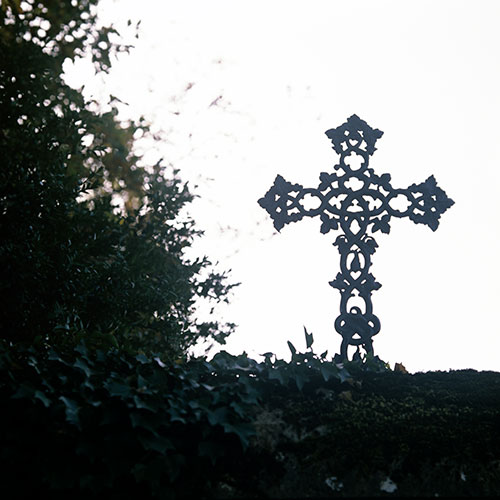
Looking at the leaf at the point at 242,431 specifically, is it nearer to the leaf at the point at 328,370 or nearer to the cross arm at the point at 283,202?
the leaf at the point at 328,370

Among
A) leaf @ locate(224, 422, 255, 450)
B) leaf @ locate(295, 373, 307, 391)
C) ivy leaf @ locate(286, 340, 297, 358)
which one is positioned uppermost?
ivy leaf @ locate(286, 340, 297, 358)

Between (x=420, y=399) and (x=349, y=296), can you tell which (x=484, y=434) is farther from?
(x=349, y=296)

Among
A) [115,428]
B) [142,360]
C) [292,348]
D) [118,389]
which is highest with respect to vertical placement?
[292,348]

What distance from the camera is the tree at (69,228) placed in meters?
7.33

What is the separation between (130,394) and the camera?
4410 millimetres

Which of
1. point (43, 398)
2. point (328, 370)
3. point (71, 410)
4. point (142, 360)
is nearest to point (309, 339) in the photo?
point (328, 370)

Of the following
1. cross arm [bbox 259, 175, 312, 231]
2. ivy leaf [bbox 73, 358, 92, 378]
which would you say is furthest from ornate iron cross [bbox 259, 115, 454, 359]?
ivy leaf [bbox 73, 358, 92, 378]

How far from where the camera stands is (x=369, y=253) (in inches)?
292

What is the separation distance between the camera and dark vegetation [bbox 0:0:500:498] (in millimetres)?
4250

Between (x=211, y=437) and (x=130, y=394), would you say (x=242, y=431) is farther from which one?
(x=130, y=394)

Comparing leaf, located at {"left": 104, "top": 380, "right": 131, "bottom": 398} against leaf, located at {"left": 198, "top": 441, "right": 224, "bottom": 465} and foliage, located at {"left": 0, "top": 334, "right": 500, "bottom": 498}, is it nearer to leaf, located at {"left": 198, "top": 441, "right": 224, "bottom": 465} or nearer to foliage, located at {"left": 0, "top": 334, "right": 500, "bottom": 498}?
foliage, located at {"left": 0, "top": 334, "right": 500, "bottom": 498}

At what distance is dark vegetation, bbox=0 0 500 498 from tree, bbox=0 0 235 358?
0.09 feet

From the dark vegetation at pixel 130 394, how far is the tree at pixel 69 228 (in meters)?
0.03

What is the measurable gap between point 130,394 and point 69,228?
3865 millimetres
